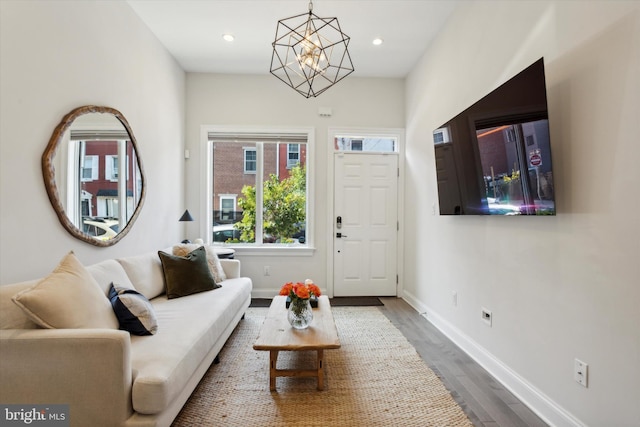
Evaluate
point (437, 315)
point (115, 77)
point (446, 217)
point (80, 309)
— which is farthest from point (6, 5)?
point (437, 315)

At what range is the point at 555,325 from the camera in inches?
70.0

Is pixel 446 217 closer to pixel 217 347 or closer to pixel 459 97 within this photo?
pixel 459 97

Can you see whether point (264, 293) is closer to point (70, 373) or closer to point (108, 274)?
point (108, 274)

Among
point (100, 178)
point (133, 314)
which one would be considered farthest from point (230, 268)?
point (133, 314)

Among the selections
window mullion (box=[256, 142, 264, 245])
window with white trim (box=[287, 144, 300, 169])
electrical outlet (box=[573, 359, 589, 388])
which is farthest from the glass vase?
window with white trim (box=[287, 144, 300, 169])

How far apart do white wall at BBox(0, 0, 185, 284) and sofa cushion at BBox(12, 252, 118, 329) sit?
0.38 m

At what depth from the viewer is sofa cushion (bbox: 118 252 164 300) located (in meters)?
2.45

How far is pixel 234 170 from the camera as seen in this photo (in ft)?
14.4

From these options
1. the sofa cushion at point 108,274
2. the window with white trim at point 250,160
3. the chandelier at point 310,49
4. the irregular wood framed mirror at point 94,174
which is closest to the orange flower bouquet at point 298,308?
the sofa cushion at point 108,274

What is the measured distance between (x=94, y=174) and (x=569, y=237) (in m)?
3.15

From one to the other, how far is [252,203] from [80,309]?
9.38 feet

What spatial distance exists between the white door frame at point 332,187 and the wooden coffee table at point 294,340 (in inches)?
75.0

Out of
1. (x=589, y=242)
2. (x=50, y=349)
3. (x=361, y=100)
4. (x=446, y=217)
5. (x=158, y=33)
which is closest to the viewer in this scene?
(x=50, y=349)

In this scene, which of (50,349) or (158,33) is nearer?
(50,349)
